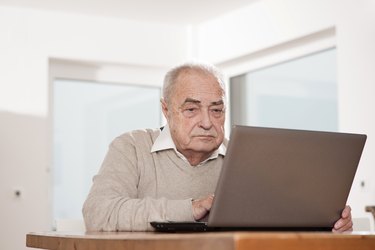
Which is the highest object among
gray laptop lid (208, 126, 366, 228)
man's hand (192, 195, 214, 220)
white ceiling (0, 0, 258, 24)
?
white ceiling (0, 0, 258, 24)

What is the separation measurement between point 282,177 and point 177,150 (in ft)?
3.04

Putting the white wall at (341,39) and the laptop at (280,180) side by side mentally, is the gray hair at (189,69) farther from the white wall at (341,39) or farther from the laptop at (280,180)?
the white wall at (341,39)

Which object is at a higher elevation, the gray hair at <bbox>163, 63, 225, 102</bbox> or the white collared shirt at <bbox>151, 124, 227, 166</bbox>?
the gray hair at <bbox>163, 63, 225, 102</bbox>

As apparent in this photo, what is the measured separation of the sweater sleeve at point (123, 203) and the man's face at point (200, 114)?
7.6 inches

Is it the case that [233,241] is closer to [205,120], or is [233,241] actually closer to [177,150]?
[205,120]

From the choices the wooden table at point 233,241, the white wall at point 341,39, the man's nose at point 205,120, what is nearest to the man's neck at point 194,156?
the man's nose at point 205,120

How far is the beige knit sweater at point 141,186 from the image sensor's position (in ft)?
6.81

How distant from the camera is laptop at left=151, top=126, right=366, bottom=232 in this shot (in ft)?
5.30

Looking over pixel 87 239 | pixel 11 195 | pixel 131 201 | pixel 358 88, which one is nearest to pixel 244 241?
pixel 87 239

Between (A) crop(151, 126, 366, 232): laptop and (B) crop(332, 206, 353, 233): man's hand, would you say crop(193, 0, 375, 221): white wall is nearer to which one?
(B) crop(332, 206, 353, 233): man's hand

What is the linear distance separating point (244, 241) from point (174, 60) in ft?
15.6

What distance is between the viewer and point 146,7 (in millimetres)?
5316

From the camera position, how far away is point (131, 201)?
214 cm

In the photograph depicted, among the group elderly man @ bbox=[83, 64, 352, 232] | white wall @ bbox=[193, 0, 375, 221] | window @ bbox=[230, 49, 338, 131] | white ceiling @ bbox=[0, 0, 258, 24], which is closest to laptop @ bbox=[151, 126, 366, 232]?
elderly man @ bbox=[83, 64, 352, 232]
